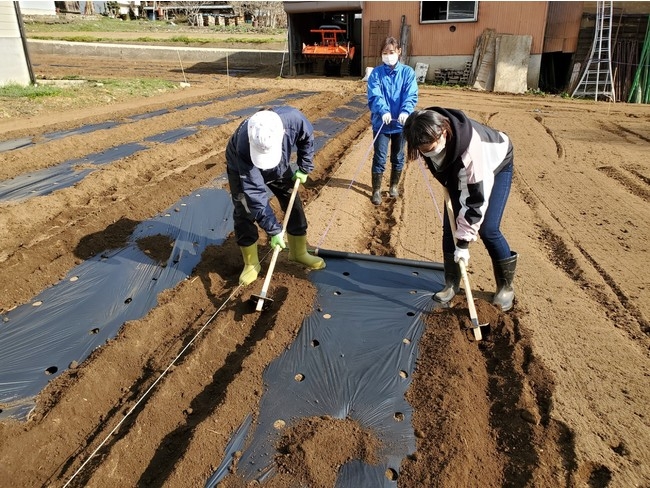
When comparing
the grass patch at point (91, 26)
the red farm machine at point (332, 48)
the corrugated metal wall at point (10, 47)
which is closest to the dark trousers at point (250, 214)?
the corrugated metal wall at point (10, 47)

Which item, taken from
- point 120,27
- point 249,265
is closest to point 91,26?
point 120,27

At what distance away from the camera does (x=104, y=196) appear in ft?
19.4

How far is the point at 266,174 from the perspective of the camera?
147 inches

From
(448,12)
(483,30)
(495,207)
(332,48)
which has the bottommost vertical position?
(495,207)

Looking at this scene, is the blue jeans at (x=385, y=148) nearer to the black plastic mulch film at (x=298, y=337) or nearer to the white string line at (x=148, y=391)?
the black plastic mulch film at (x=298, y=337)

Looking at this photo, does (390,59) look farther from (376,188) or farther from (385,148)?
(376,188)

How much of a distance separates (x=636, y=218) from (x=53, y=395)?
5837 millimetres

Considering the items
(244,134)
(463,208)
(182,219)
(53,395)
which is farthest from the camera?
(182,219)

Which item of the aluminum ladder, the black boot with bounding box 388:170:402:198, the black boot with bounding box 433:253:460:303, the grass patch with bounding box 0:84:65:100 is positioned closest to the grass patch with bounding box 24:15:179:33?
the grass patch with bounding box 0:84:65:100

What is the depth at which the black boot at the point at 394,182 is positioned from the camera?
596 cm

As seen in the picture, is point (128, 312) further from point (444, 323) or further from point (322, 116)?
point (322, 116)

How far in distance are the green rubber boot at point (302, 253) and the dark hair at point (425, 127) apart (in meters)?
1.63

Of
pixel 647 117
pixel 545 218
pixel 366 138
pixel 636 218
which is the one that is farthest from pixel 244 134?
pixel 647 117

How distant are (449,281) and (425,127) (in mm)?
1422
